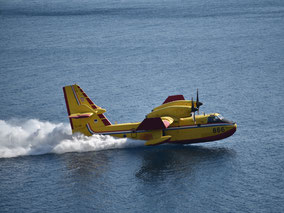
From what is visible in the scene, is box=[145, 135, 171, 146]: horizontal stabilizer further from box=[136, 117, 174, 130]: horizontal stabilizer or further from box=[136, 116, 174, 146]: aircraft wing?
box=[136, 117, 174, 130]: horizontal stabilizer

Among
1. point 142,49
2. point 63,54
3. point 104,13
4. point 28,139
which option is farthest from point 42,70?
point 104,13

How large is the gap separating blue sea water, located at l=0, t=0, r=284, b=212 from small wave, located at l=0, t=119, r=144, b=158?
156mm

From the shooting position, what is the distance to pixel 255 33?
5797 inches

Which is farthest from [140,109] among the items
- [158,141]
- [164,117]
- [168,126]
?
[158,141]

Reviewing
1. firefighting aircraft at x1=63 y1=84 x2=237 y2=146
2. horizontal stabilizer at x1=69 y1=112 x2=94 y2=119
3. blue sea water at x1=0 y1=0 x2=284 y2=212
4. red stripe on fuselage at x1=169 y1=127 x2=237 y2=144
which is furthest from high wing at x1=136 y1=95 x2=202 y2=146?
horizontal stabilizer at x1=69 y1=112 x2=94 y2=119

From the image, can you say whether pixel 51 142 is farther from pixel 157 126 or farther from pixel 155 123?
pixel 157 126

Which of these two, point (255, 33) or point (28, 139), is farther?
point (255, 33)

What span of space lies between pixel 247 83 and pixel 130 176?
1868 inches

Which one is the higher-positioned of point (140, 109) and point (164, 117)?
point (140, 109)

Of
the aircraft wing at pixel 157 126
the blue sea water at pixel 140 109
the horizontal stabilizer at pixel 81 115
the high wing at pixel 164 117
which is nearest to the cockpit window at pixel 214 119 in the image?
the high wing at pixel 164 117

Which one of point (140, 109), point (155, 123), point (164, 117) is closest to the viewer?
point (155, 123)

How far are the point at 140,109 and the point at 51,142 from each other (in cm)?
2063

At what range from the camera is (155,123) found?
66.7 meters

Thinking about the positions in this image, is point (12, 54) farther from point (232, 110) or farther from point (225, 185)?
point (225, 185)
